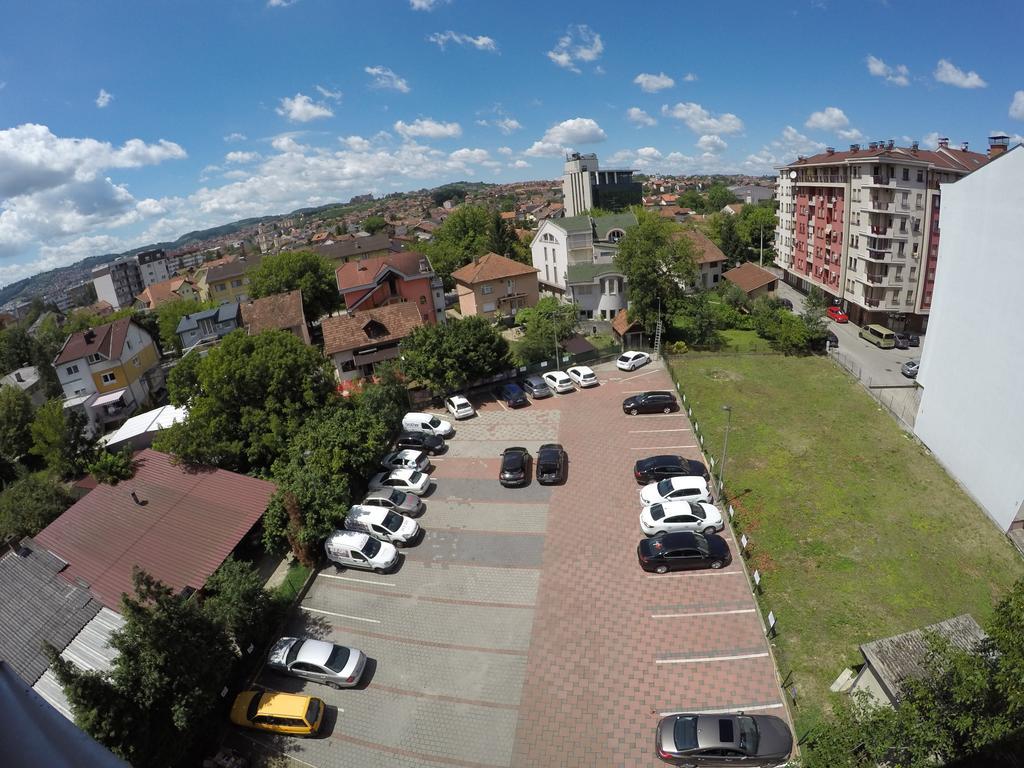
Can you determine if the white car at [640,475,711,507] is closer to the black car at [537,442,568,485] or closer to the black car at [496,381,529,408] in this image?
the black car at [537,442,568,485]

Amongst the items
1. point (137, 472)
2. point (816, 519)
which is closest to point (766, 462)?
point (816, 519)

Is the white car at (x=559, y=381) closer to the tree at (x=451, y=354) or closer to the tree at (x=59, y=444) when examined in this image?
the tree at (x=451, y=354)

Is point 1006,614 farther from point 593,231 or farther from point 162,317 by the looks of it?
point 162,317

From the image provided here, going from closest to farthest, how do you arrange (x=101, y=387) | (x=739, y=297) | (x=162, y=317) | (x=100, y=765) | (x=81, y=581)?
(x=100, y=765), (x=81, y=581), (x=101, y=387), (x=739, y=297), (x=162, y=317)

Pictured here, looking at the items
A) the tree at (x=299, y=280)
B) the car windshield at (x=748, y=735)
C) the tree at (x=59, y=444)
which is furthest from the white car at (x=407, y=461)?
the tree at (x=299, y=280)

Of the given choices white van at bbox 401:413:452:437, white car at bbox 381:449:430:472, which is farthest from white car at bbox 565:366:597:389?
white car at bbox 381:449:430:472

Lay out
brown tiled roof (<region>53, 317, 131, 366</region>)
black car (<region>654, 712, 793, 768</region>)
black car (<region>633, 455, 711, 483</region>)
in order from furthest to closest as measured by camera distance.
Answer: brown tiled roof (<region>53, 317, 131, 366</region>) < black car (<region>633, 455, 711, 483</region>) < black car (<region>654, 712, 793, 768</region>)
